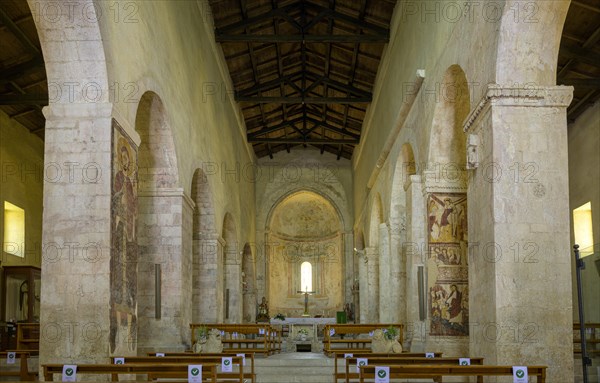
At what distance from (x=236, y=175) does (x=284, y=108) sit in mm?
4856

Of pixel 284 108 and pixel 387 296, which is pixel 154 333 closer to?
pixel 387 296

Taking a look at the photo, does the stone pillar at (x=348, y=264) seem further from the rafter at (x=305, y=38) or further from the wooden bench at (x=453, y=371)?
the wooden bench at (x=453, y=371)

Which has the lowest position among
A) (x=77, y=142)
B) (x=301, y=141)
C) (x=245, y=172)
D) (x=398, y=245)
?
(x=398, y=245)

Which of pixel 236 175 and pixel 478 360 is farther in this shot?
pixel 236 175

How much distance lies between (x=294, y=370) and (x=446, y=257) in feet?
11.0

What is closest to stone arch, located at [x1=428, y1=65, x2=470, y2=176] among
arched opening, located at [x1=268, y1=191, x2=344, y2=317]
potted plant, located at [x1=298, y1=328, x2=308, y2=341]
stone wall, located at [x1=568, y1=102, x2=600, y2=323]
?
stone wall, located at [x1=568, y1=102, x2=600, y2=323]

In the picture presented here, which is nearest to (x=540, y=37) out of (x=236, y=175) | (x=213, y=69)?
(x=213, y=69)

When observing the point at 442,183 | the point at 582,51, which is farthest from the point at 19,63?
the point at 582,51

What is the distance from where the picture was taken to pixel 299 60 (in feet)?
86.1

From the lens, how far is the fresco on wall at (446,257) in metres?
13.8

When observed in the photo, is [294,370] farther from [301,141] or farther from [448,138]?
[301,141]

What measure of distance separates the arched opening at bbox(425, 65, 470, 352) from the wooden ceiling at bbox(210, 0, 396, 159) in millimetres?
7178

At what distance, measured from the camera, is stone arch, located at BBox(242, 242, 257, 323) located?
31938mm

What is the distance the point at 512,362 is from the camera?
933 cm
